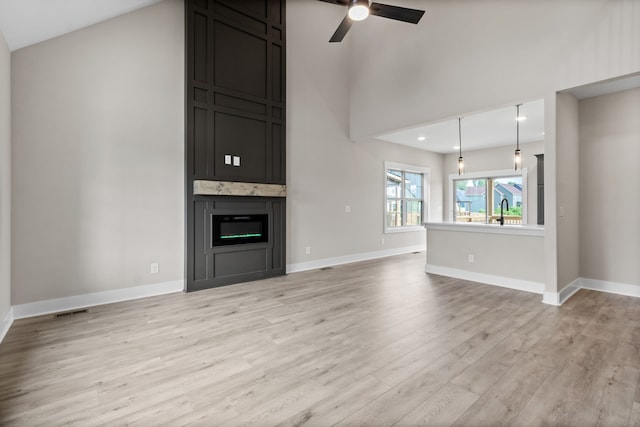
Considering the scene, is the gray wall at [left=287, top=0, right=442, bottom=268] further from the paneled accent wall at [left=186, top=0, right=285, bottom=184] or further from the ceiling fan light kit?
the ceiling fan light kit

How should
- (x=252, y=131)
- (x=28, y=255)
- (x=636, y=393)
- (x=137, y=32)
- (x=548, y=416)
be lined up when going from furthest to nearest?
(x=252, y=131), (x=137, y=32), (x=28, y=255), (x=636, y=393), (x=548, y=416)

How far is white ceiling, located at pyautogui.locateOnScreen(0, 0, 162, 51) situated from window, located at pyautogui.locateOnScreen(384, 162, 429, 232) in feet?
18.3

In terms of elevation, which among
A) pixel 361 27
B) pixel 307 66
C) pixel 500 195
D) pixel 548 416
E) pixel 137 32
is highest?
pixel 361 27

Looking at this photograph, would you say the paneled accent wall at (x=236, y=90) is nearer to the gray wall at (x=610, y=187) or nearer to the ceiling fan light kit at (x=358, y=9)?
the ceiling fan light kit at (x=358, y=9)

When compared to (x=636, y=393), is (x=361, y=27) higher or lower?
higher

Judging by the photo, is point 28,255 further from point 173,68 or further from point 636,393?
point 636,393

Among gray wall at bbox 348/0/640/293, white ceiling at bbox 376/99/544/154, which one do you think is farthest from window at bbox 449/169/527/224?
gray wall at bbox 348/0/640/293

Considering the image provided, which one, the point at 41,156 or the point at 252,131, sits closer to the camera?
the point at 41,156

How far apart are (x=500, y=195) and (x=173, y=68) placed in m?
7.79

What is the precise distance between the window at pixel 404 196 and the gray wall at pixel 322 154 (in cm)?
78

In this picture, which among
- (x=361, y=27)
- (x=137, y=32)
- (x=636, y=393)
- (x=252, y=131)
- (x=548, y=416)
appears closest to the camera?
(x=548, y=416)

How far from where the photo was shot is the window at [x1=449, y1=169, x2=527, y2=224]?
7410mm

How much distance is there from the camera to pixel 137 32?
376cm

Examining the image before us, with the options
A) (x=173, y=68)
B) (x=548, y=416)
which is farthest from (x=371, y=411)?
(x=173, y=68)
